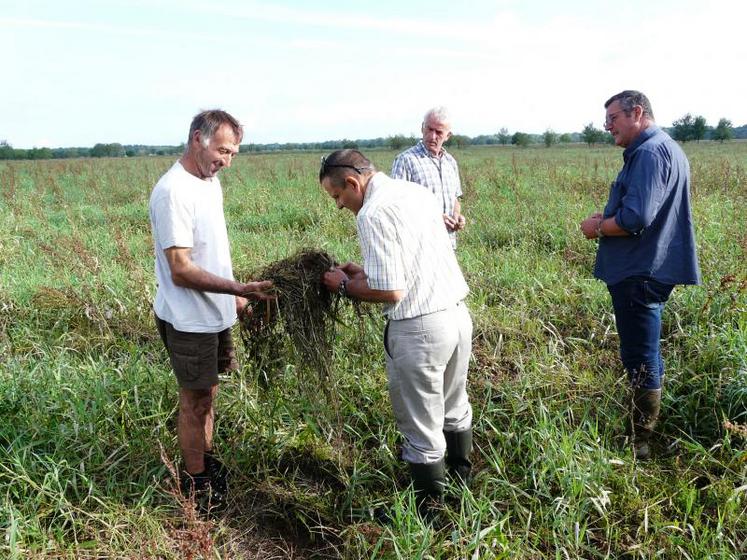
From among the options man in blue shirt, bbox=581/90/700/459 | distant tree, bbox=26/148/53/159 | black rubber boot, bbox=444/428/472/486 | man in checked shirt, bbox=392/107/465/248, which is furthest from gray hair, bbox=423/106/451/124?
distant tree, bbox=26/148/53/159

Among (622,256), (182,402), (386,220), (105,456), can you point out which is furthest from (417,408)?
(105,456)

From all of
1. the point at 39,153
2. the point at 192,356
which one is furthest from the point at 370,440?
the point at 39,153

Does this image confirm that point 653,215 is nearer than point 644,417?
Yes

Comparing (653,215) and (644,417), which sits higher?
(653,215)

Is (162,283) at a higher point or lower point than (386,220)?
lower

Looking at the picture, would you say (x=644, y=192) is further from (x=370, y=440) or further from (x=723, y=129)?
(x=723, y=129)

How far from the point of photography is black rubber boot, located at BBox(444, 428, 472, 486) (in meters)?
2.80

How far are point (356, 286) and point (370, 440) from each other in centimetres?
123

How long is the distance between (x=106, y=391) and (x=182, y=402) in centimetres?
97

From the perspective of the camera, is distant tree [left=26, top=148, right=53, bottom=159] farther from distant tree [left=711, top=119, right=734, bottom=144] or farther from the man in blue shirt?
distant tree [left=711, top=119, right=734, bottom=144]

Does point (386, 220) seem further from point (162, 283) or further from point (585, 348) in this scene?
point (585, 348)

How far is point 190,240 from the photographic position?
2.44m

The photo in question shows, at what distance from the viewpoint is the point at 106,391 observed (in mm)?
3371

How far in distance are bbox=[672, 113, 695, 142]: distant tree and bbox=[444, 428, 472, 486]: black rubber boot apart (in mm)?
66127
